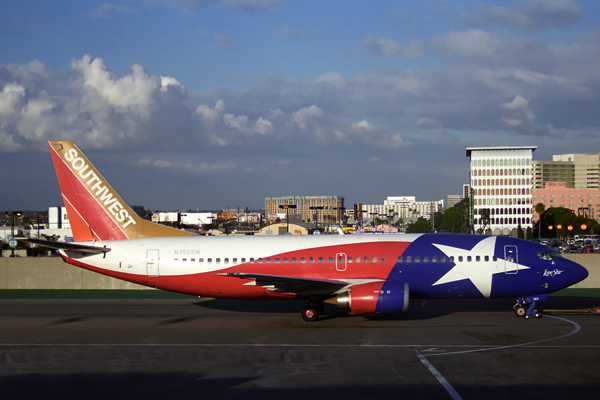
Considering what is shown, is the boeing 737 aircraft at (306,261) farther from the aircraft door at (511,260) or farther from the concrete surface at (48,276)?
the concrete surface at (48,276)

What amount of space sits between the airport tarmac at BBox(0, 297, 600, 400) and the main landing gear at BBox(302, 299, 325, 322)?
44 centimetres

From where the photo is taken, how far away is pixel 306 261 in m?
21.9

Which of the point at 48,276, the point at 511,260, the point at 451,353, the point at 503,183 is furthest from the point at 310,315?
the point at 503,183

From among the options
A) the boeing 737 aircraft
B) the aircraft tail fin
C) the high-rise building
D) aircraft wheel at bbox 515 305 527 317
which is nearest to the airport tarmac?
aircraft wheel at bbox 515 305 527 317

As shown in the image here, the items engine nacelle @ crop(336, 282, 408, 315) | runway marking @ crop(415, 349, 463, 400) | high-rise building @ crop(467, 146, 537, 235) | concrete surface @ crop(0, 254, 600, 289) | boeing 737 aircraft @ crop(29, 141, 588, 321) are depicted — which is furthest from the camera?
high-rise building @ crop(467, 146, 537, 235)

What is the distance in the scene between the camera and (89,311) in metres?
24.5

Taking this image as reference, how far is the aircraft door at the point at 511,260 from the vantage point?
21.4m

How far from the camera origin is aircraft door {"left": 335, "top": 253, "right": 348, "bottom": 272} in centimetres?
2161

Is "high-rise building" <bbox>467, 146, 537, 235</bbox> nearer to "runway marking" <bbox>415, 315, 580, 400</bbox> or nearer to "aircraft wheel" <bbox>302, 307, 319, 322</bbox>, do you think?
"runway marking" <bbox>415, 315, 580, 400</bbox>

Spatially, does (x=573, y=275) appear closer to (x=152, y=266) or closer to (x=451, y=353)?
(x=451, y=353)

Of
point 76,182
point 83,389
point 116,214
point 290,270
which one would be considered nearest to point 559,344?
point 290,270

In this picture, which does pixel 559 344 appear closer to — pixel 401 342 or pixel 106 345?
pixel 401 342

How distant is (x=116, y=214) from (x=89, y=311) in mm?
4919

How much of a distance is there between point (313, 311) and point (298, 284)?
1.72m
